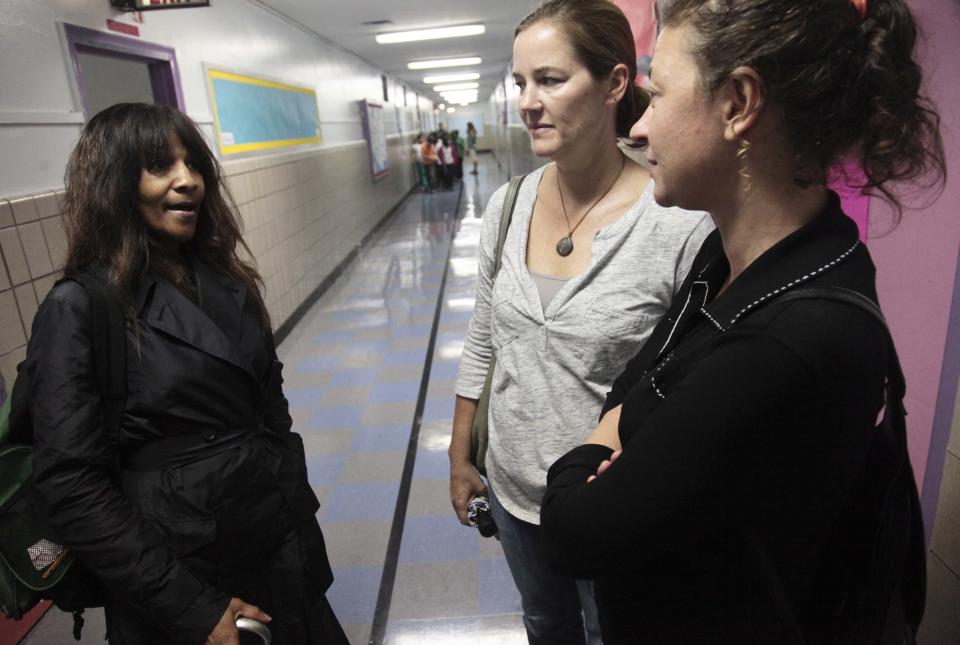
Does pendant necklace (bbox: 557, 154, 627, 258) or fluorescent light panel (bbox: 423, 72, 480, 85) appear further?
fluorescent light panel (bbox: 423, 72, 480, 85)

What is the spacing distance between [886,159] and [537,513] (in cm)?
86

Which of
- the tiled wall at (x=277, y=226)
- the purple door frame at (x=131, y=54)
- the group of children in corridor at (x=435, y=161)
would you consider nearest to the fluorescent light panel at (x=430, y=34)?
the tiled wall at (x=277, y=226)

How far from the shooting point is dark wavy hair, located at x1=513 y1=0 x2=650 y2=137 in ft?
3.74

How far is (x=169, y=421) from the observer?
119 cm

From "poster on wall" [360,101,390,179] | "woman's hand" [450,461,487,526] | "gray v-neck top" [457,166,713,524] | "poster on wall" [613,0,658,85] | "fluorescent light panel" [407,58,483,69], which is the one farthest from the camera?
"fluorescent light panel" [407,58,483,69]

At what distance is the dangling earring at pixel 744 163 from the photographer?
2.14ft

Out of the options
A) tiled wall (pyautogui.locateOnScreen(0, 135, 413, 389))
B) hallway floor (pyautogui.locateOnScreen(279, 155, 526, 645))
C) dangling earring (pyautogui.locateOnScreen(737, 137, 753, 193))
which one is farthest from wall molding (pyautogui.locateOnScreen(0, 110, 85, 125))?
dangling earring (pyautogui.locateOnScreen(737, 137, 753, 193))

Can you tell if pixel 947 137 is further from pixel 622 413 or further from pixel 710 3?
pixel 622 413

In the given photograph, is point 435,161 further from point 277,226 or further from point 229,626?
point 229,626

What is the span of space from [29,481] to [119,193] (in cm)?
59

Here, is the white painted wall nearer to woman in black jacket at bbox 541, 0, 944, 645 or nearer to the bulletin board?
the bulletin board

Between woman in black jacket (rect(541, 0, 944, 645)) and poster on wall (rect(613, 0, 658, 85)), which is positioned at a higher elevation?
poster on wall (rect(613, 0, 658, 85))

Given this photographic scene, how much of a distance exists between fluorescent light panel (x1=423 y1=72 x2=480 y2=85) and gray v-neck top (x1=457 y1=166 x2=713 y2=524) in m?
14.2

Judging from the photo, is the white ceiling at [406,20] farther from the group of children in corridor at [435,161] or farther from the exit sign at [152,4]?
the group of children in corridor at [435,161]
